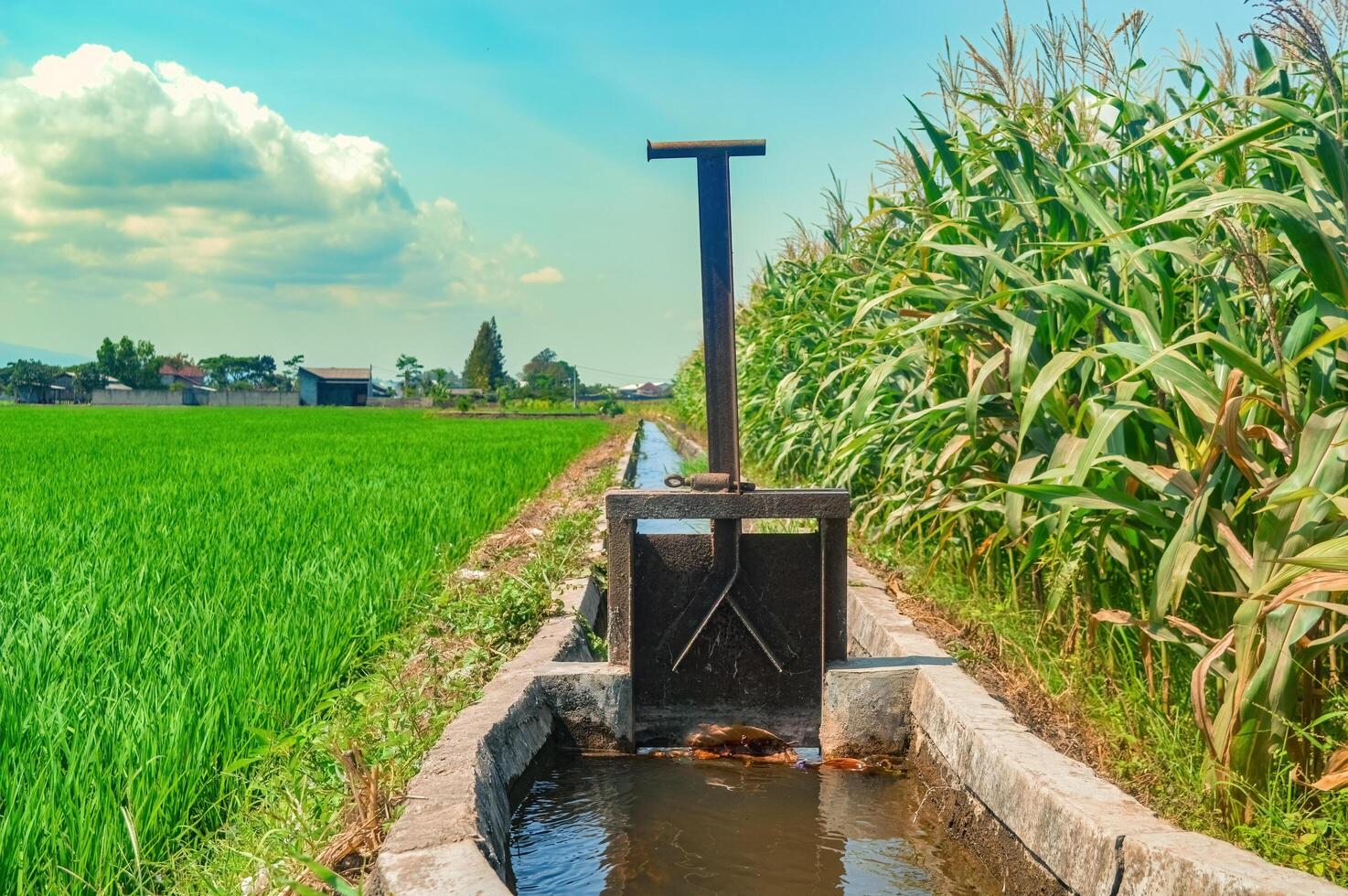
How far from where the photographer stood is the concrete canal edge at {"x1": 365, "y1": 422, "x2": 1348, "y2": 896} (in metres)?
1.85

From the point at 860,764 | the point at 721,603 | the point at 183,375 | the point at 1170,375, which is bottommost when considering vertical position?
the point at 860,764

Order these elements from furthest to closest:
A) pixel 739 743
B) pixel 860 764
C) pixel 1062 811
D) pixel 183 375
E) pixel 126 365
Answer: pixel 183 375 → pixel 126 365 → pixel 739 743 → pixel 860 764 → pixel 1062 811

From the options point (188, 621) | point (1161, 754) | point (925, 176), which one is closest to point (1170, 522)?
point (1161, 754)

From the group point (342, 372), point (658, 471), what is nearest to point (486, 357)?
point (342, 372)

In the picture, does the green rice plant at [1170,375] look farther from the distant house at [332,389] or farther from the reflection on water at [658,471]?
the distant house at [332,389]

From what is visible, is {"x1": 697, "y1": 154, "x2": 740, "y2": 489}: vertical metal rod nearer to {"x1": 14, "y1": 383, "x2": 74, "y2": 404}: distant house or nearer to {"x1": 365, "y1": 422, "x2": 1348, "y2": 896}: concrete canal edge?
{"x1": 365, "y1": 422, "x2": 1348, "y2": 896}: concrete canal edge

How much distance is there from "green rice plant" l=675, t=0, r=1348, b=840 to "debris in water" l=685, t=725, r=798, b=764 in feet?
3.01

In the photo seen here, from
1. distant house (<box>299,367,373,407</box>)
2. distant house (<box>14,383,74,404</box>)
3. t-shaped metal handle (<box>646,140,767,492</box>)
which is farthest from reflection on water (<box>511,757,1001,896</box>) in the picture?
distant house (<box>14,383,74,404</box>)

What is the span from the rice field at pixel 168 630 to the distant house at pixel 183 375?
93074mm

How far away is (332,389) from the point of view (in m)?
71.2

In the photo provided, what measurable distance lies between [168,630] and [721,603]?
70.8 inches

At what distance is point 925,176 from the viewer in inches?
143

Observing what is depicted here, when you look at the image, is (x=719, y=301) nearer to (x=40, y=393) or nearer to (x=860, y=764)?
(x=860, y=764)

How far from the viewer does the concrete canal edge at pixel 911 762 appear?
1850mm
